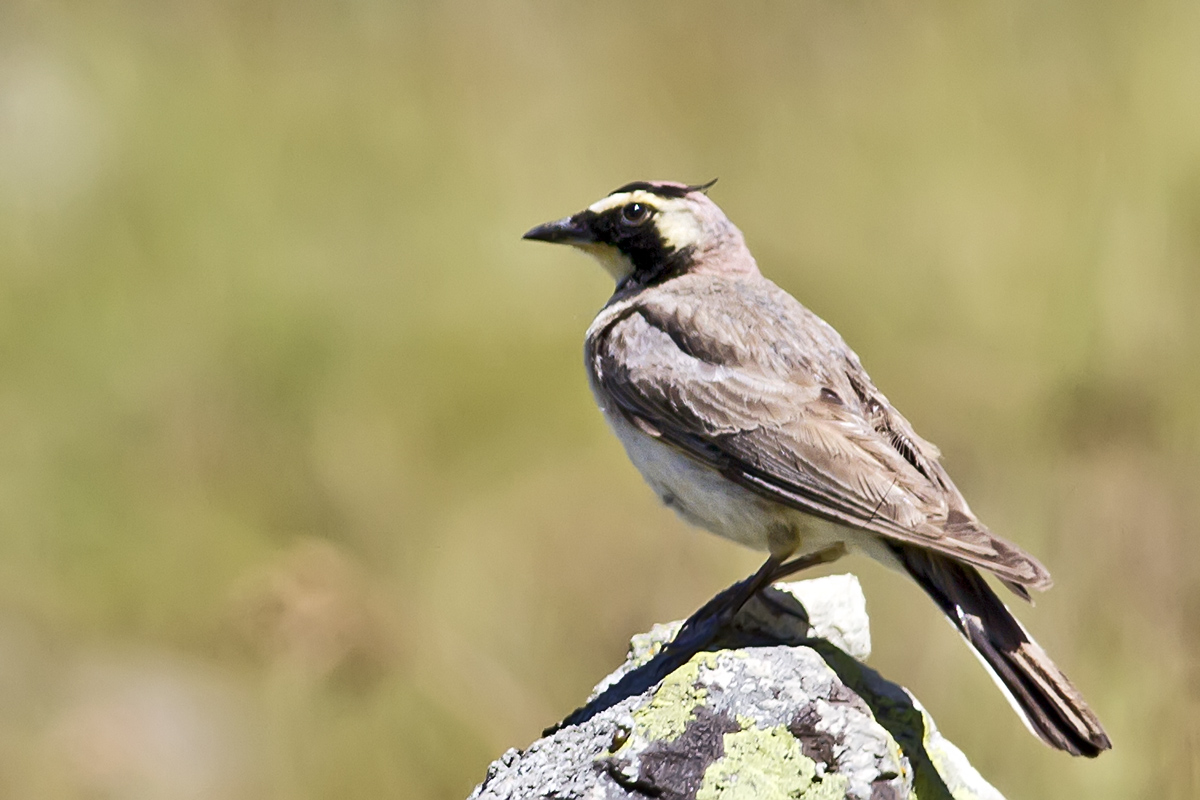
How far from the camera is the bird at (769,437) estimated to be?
13.3 ft

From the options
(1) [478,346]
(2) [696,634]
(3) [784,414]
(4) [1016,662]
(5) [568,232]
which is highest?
(1) [478,346]

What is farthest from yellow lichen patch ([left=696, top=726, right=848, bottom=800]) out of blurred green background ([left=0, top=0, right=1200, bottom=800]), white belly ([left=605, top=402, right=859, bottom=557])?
blurred green background ([left=0, top=0, right=1200, bottom=800])

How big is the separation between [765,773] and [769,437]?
1.14m

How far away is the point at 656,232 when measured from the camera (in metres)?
5.62

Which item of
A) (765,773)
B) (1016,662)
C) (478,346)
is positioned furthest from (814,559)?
(478,346)

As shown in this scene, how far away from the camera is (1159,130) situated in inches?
298

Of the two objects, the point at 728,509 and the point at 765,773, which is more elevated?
the point at 728,509

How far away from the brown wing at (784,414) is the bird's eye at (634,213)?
337 millimetres

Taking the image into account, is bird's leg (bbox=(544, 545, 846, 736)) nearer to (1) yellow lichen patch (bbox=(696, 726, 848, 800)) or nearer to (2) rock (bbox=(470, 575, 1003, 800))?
(2) rock (bbox=(470, 575, 1003, 800))

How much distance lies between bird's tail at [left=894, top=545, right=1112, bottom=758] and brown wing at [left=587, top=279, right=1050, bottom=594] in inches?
6.1

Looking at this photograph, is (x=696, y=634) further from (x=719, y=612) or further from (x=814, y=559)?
(x=814, y=559)

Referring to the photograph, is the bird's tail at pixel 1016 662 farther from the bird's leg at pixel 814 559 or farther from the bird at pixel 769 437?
the bird's leg at pixel 814 559

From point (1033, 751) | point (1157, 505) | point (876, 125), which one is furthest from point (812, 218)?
point (1033, 751)

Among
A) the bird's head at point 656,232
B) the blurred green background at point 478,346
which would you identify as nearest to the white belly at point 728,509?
the bird's head at point 656,232
